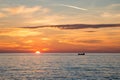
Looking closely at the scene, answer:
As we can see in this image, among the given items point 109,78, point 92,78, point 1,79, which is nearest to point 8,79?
point 1,79

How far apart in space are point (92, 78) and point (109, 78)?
4.75 m

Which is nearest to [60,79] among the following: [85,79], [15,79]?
[85,79]

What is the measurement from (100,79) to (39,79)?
16585 millimetres

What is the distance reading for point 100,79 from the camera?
221 feet

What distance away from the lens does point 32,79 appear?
68.1 m

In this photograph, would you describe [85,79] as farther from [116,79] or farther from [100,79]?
[116,79]

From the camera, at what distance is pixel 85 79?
67.4 meters

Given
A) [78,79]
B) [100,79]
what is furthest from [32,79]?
[100,79]

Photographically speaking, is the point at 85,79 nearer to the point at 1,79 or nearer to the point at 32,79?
the point at 32,79

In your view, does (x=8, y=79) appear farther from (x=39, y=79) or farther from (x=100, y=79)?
(x=100, y=79)

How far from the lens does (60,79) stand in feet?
223

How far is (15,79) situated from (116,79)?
27548 mm

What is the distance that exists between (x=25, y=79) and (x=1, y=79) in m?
6.43

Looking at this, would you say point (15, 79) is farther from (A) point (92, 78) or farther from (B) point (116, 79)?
(B) point (116, 79)
